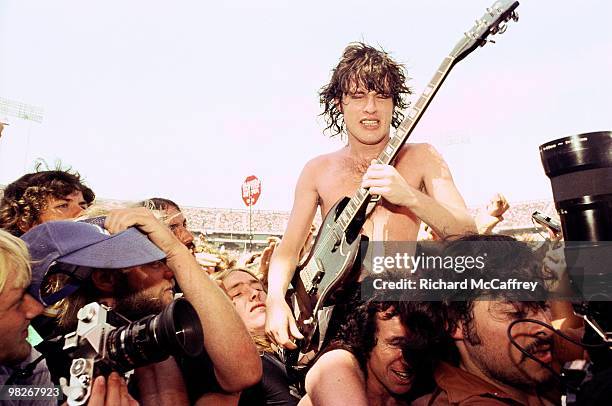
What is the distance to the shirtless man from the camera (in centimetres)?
213

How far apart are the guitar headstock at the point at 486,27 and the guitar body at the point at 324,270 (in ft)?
2.40

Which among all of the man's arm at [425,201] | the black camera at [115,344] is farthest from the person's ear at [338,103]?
the black camera at [115,344]

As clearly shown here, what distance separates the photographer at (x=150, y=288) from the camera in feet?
4.71

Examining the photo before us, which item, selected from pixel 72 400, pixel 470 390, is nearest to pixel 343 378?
pixel 470 390

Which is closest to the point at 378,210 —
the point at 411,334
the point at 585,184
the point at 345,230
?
the point at 345,230

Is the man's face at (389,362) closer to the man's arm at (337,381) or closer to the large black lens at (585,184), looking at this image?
the man's arm at (337,381)

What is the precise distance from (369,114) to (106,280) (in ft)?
4.07

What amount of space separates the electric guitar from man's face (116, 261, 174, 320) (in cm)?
75

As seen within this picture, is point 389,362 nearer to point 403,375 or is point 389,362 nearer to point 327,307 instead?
point 403,375

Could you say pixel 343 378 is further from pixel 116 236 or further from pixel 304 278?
pixel 116 236

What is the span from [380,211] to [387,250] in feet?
0.59

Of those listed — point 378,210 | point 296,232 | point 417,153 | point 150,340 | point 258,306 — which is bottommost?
point 258,306

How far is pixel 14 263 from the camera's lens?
4.44 feet

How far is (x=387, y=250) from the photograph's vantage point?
2197 millimetres
